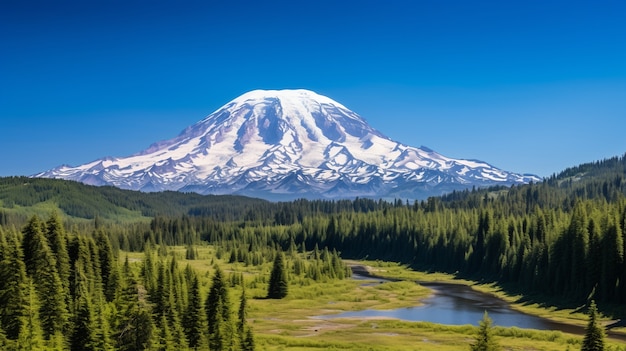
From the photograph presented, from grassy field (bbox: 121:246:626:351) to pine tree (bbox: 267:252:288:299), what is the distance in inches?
80.8

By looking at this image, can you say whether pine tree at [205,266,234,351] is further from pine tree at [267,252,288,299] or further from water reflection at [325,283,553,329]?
pine tree at [267,252,288,299]

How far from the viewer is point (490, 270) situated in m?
178

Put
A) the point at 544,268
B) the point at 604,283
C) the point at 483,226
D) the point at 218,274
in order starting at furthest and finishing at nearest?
the point at 483,226 → the point at 544,268 → the point at 604,283 → the point at 218,274

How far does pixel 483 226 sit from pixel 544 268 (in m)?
55.9

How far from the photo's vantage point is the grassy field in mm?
91500

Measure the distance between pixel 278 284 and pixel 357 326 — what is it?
1853 inches

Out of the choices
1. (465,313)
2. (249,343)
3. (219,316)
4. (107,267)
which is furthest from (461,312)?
(107,267)

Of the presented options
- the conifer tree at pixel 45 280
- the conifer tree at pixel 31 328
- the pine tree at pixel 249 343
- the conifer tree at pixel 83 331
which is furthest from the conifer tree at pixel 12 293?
the pine tree at pixel 249 343

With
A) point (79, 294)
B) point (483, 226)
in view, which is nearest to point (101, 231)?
point (79, 294)

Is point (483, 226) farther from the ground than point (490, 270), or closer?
farther from the ground

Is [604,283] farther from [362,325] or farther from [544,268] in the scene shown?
[362,325]

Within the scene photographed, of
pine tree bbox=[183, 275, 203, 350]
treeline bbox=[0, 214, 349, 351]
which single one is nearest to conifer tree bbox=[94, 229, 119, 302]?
treeline bbox=[0, 214, 349, 351]

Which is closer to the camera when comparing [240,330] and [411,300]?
[240,330]

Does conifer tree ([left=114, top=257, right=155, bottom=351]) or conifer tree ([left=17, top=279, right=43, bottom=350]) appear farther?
conifer tree ([left=114, top=257, right=155, bottom=351])
